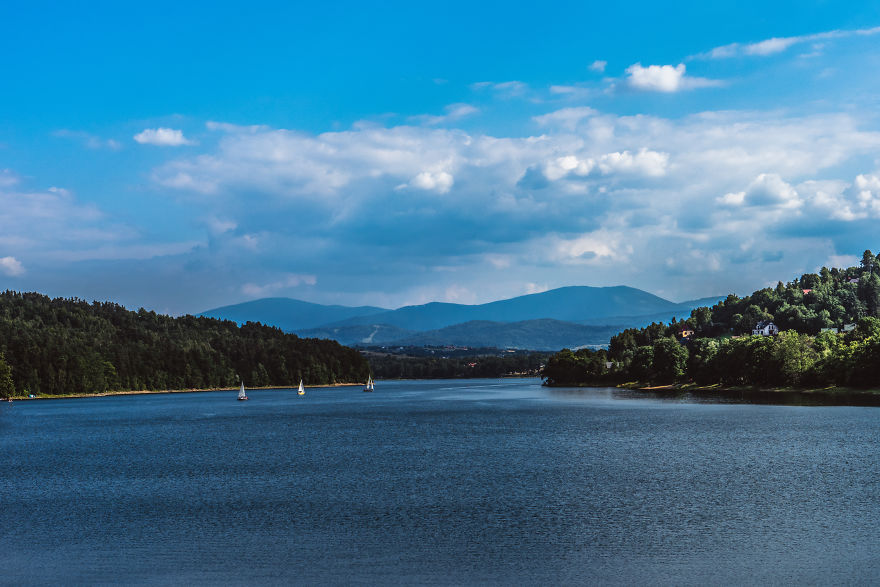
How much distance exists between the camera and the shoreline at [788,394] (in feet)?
392

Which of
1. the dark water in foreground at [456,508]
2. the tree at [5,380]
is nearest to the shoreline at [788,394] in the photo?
the dark water in foreground at [456,508]

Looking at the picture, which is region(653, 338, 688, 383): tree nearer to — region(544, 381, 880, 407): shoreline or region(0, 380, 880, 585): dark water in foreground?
region(544, 381, 880, 407): shoreline

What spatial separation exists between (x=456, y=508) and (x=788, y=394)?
415 feet

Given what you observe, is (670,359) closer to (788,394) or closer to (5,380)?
(788,394)

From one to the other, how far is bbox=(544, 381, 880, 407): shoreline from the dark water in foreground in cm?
3877

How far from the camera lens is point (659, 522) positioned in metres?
35.7

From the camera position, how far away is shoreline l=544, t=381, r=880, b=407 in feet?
392

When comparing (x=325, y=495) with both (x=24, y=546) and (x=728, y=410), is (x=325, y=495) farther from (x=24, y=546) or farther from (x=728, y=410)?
(x=728, y=410)

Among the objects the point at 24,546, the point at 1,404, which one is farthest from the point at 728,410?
the point at 1,404

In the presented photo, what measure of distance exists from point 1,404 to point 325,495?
166 metres


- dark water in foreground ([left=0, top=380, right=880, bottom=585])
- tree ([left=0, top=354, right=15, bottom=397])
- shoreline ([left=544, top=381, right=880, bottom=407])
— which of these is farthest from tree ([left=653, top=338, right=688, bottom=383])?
tree ([left=0, top=354, right=15, bottom=397])

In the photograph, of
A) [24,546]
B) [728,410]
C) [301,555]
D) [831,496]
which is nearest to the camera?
[301,555]

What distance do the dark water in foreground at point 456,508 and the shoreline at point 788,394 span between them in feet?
127

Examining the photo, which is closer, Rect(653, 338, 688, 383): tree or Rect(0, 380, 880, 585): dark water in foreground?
Rect(0, 380, 880, 585): dark water in foreground
